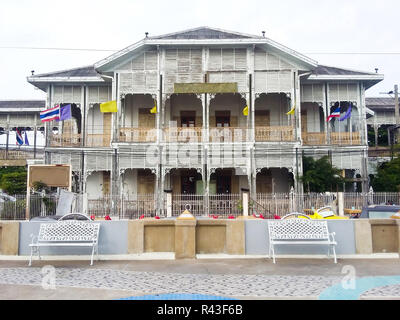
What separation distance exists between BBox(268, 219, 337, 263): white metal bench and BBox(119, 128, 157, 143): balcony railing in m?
14.4

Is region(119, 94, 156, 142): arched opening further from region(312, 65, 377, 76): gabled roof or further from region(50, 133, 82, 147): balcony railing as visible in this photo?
region(312, 65, 377, 76): gabled roof

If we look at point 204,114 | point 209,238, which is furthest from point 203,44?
point 209,238

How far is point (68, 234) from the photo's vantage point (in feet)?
25.2

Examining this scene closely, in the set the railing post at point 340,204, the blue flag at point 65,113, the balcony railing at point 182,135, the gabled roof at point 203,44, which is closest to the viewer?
the railing post at point 340,204

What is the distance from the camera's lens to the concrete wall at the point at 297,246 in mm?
7890

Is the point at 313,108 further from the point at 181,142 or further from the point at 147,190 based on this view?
the point at 147,190

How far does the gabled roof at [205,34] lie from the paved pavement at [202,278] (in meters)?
16.1

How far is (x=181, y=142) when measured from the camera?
829 inches

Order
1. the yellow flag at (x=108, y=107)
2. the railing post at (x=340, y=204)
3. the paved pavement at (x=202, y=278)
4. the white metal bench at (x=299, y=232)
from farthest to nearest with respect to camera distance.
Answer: the yellow flag at (x=108, y=107), the railing post at (x=340, y=204), the white metal bench at (x=299, y=232), the paved pavement at (x=202, y=278)

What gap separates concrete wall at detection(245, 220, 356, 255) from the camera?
25.9 feet

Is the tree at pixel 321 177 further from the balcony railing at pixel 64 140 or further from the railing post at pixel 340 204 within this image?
the balcony railing at pixel 64 140

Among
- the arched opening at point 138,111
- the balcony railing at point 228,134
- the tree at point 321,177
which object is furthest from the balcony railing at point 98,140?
the tree at point 321,177
